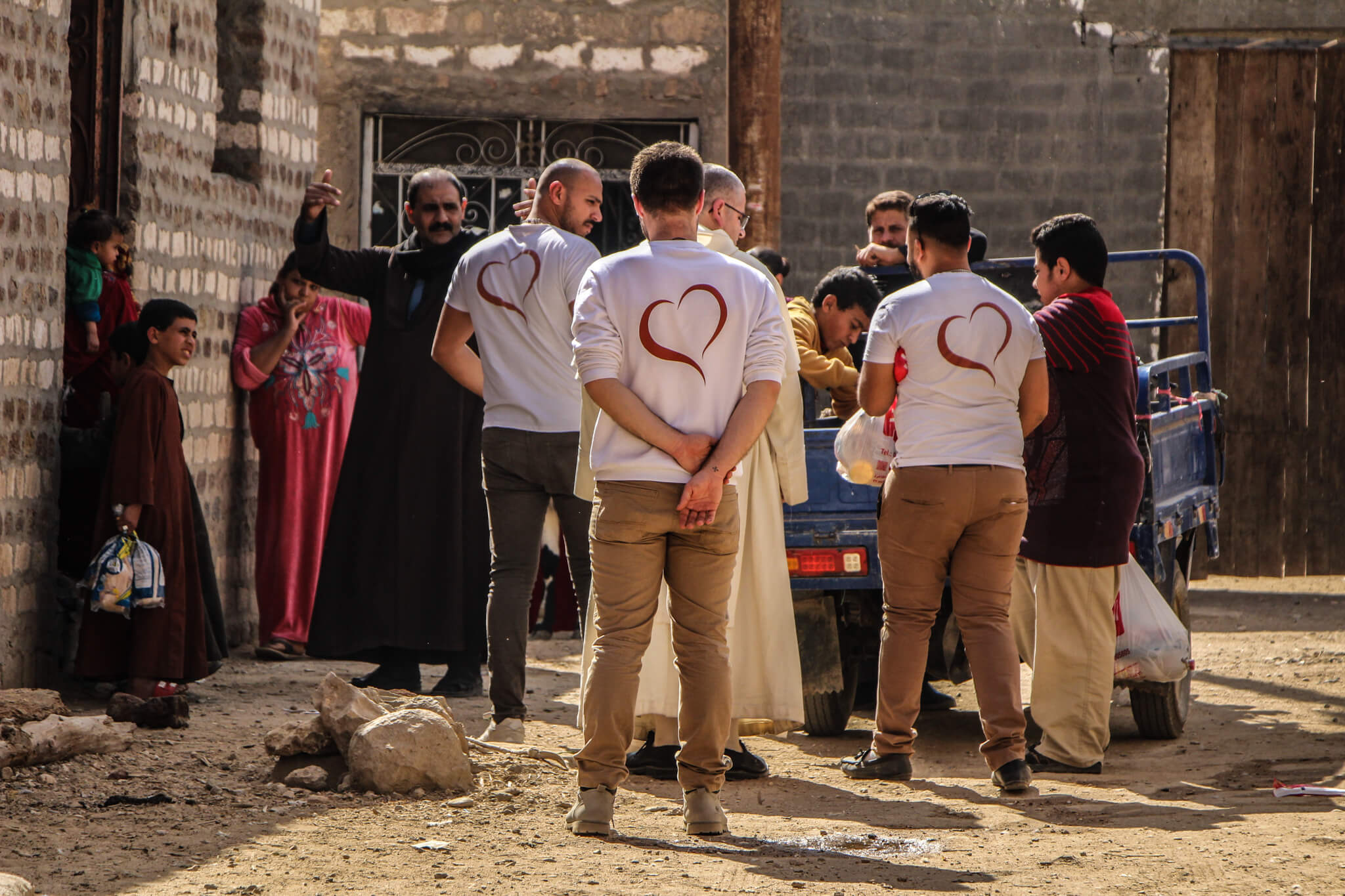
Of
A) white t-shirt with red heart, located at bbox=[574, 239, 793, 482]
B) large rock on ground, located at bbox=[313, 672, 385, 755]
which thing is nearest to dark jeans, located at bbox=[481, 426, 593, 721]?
large rock on ground, located at bbox=[313, 672, 385, 755]

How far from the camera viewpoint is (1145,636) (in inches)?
218

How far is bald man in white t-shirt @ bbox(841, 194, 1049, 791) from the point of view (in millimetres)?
4938

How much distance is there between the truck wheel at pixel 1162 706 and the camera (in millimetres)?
6008

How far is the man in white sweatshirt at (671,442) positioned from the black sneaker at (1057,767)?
61.0 inches

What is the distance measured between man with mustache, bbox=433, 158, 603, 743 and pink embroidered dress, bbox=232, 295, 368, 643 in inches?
103

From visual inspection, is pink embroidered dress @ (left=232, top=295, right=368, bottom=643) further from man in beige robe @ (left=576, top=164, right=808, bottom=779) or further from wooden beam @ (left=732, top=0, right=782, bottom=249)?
man in beige robe @ (left=576, top=164, right=808, bottom=779)

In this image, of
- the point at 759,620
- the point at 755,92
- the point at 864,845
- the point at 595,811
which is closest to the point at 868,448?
the point at 759,620

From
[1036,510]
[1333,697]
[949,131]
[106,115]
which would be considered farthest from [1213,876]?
[949,131]

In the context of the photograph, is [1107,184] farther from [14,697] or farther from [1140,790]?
[14,697]

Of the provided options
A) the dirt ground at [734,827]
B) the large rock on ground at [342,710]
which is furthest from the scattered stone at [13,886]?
the large rock on ground at [342,710]

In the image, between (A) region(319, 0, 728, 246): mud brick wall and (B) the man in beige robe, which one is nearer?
(B) the man in beige robe

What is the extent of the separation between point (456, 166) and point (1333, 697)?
635 cm

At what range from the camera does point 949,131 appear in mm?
10781

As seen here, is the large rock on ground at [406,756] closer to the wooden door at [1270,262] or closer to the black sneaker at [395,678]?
the black sneaker at [395,678]
